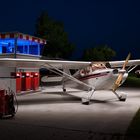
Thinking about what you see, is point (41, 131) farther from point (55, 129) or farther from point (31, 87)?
point (31, 87)

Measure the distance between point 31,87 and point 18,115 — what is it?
11.6m

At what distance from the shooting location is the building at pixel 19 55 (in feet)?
68.9

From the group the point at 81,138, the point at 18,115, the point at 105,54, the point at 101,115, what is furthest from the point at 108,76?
the point at 105,54

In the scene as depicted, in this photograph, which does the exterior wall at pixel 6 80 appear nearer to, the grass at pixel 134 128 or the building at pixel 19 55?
the building at pixel 19 55

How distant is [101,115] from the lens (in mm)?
12156

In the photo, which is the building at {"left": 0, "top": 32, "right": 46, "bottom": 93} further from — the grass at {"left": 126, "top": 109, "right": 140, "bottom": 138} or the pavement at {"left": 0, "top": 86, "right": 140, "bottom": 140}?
the grass at {"left": 126, "top": 109, "right": 140, "bottom": 138}

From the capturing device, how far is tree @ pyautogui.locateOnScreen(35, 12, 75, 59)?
176 feet

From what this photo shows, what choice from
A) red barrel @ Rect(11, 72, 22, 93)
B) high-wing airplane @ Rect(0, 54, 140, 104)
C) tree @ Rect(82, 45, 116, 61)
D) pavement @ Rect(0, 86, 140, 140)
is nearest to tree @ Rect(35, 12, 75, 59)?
tree @ Rect(82, 45, 116, 61)

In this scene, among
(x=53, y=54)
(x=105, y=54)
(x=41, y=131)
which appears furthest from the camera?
(x=105, y=54)

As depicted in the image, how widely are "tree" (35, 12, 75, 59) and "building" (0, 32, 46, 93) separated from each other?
28.2m

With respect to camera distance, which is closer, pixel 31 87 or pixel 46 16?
pixel 31 87

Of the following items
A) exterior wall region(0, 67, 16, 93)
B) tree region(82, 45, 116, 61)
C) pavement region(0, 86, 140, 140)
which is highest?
tree region(82, 45, 116, 61)

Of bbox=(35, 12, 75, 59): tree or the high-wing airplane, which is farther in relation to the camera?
bbox=(35, 12, 75, 59): tree

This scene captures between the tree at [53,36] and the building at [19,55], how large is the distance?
92.6 feet
